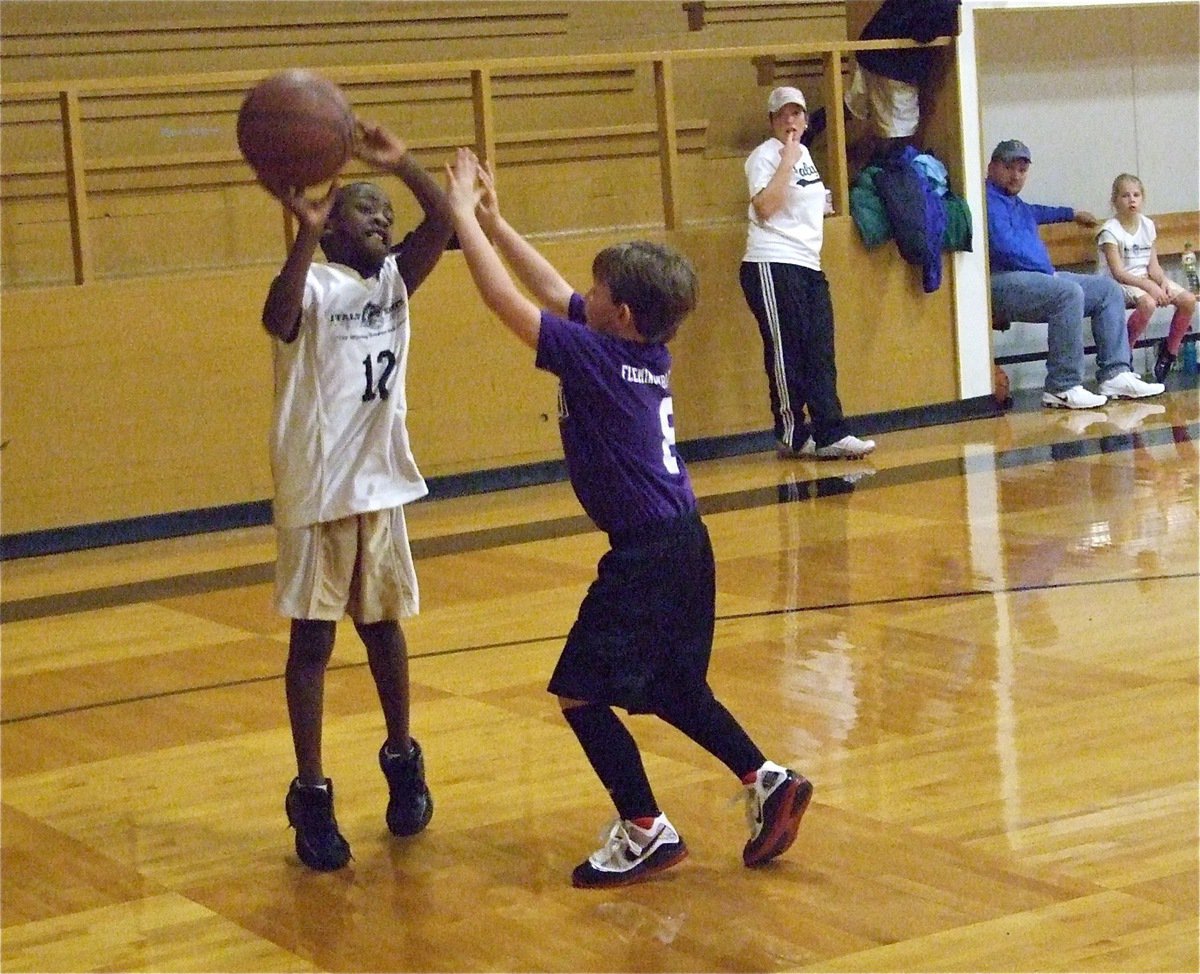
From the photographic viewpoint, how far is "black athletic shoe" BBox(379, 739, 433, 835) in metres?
4.12

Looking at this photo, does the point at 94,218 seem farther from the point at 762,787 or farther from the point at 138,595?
the point at 762,787

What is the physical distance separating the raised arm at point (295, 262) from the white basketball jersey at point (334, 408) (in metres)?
0.07

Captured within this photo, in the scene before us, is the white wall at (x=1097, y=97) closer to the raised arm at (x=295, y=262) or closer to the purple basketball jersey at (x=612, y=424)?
the purple basketball jersey at (x=612, y=424)

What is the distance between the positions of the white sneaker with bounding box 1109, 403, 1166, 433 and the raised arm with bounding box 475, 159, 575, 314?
6.08m

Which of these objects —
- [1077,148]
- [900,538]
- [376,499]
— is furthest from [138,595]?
[1077,148]

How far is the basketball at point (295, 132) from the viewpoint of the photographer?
3873 millimetres

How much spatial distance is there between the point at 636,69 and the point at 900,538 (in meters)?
5.43

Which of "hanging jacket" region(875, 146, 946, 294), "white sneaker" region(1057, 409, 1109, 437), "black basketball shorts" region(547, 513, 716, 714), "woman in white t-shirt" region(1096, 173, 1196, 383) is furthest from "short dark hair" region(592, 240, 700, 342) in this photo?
"woman in white t-shirt" region(1096, 173, 1196, 383)

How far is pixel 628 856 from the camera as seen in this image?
374cm

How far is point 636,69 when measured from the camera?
11648 mm

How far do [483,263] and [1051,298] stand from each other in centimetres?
754

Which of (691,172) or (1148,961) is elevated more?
(691,172)

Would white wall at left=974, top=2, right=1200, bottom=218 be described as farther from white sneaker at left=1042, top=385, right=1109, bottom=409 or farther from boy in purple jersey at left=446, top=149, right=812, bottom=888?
Answer: boy in purple jersey at left=446, top=149, right=812, bottom=888

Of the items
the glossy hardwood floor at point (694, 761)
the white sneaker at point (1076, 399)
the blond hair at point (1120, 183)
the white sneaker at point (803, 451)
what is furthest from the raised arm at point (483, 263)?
the blond hair at point (1120, 183)
